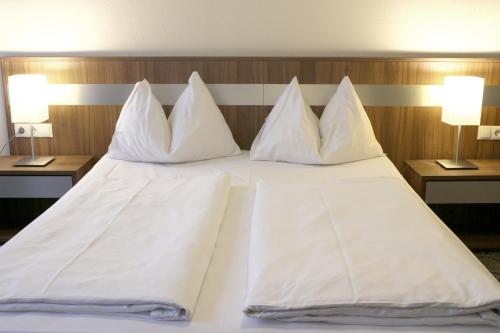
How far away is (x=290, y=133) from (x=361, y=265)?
1.46m

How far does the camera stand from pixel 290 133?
10.1ft

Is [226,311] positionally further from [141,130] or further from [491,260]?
[491,260]

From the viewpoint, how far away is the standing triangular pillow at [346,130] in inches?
120

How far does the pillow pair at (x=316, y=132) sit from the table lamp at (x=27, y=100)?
126 cm

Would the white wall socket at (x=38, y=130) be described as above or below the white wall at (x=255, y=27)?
below

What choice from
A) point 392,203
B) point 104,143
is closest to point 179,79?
point 104,143

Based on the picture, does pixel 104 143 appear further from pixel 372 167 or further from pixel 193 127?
pixel 372 167

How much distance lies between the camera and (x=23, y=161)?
10.5 ft

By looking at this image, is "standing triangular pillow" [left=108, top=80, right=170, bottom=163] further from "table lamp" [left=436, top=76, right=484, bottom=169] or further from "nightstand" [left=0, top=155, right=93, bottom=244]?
"table lamp" [left=436, top=76, right=484, bottom=169]

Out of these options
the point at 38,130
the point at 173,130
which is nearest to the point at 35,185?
the point at 38,130

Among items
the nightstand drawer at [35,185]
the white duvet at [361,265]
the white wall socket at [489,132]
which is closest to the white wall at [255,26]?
the white wall socket at [489,132]

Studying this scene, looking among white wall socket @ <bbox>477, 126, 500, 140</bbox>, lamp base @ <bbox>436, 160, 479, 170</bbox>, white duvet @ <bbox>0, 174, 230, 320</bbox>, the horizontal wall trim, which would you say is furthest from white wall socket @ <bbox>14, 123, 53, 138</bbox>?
white wall socket @ <bbox>477, 126, 500, 140</bbox>

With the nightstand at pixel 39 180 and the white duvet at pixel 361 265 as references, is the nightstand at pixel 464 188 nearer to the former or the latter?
the white duvet at pixel 361 265

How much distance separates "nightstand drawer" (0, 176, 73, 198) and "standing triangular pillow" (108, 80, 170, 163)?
31 cm
